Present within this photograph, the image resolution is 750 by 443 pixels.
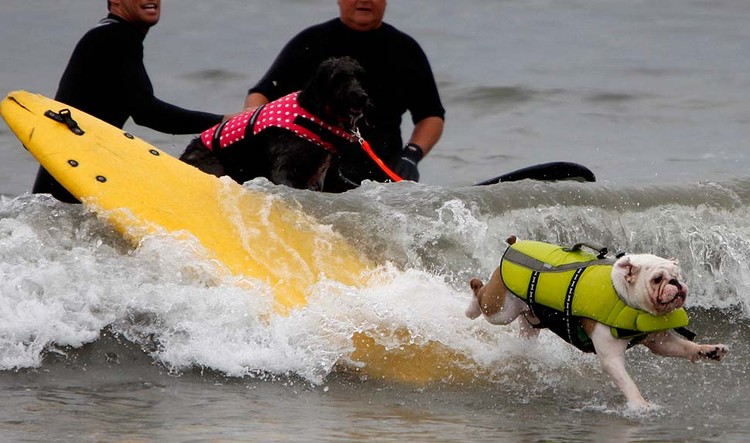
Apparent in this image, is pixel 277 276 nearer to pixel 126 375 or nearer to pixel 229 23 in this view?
pixel 126 375

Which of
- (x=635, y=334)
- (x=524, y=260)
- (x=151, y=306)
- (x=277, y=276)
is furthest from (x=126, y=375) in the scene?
(x=635, y=334)

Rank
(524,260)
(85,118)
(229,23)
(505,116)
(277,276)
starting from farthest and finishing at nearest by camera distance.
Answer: (229,23) < (505,116) < (85,118) < (277,276) < (524,260)

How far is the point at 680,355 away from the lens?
5.34 metres

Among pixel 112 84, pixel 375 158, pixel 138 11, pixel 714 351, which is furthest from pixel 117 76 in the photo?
pixel 714 351

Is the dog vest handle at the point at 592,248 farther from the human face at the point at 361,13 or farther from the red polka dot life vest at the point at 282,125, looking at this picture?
the human face at the point at 361,13

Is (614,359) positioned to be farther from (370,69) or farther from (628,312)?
(370,69)

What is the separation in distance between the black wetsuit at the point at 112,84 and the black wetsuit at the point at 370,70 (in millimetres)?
793

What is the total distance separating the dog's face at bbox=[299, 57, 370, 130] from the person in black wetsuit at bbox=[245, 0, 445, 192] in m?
0.58

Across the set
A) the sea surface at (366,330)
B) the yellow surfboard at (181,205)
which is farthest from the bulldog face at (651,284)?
the yellow surfboard at (181,205)

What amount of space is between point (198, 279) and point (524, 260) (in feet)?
5.32

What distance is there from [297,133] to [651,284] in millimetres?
2874

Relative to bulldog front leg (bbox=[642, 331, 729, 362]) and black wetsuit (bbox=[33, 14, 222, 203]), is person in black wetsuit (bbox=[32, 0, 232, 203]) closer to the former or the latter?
black wetsuit (bbox=[33, 14, 222, 203])

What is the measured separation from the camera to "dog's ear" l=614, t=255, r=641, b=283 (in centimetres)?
509

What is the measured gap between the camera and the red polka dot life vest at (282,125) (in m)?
7.37
